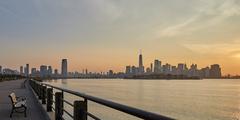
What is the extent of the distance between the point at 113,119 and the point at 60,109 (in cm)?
3276

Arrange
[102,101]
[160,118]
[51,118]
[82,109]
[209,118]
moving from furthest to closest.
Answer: [209,118]
[51,118]
[82,109]
[102,101]
[160,118]

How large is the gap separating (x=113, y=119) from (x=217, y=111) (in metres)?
27.1

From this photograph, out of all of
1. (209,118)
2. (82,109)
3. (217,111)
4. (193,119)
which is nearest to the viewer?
(82,109)

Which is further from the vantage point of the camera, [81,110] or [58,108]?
[58,108]

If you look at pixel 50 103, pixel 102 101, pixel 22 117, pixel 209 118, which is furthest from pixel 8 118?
pixel 209 118

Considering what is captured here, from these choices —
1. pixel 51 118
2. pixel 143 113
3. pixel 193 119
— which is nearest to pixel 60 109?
pixel 51 118

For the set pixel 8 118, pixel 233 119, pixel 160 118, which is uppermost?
pixel 160 118

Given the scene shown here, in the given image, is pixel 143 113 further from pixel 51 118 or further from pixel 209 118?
pixel 209 118

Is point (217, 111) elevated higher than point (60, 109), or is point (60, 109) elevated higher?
point (60, 109)

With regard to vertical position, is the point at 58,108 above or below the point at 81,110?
below

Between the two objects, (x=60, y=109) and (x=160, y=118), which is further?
(x=60, y=109)

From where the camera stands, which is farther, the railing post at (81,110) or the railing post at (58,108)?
the railing post at (58,108)

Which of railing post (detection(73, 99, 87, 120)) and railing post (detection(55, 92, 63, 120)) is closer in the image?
railing post (detection(73, 99, 87, 120))

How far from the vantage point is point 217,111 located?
63875 millimetres
